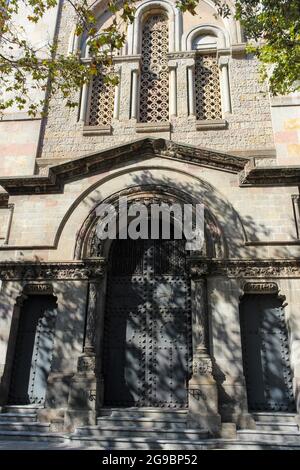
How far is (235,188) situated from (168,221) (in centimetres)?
188

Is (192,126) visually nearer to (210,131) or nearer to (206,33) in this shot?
(210,131)

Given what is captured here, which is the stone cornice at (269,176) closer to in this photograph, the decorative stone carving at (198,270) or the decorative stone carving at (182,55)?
the decorative stone carving at (198,270)

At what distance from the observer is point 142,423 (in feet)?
27.4

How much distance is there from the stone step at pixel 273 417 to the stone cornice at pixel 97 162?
5910 millimetres

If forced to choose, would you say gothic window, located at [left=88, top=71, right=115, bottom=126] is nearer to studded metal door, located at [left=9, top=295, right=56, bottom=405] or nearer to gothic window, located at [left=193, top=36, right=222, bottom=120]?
gothic window, located at [left=193, top=36, right=222, bottom=120]

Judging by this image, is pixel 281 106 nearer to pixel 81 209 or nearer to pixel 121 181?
pixel 121 181

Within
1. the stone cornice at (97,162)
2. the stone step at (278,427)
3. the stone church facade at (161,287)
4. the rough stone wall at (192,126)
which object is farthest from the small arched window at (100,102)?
the stone step at (278,427)

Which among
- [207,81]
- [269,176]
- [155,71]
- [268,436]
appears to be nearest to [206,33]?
[207,81]

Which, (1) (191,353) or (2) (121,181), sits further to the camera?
(2) (121,181)

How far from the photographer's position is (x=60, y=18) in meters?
14.9

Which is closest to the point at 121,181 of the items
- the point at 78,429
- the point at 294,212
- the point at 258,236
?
the point at 258,236

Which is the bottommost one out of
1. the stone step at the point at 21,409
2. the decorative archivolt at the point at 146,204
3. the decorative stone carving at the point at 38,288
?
the stone step at the point at 21,409

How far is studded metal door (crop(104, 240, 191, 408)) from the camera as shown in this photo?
9242mm

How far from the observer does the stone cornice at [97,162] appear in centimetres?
1070
